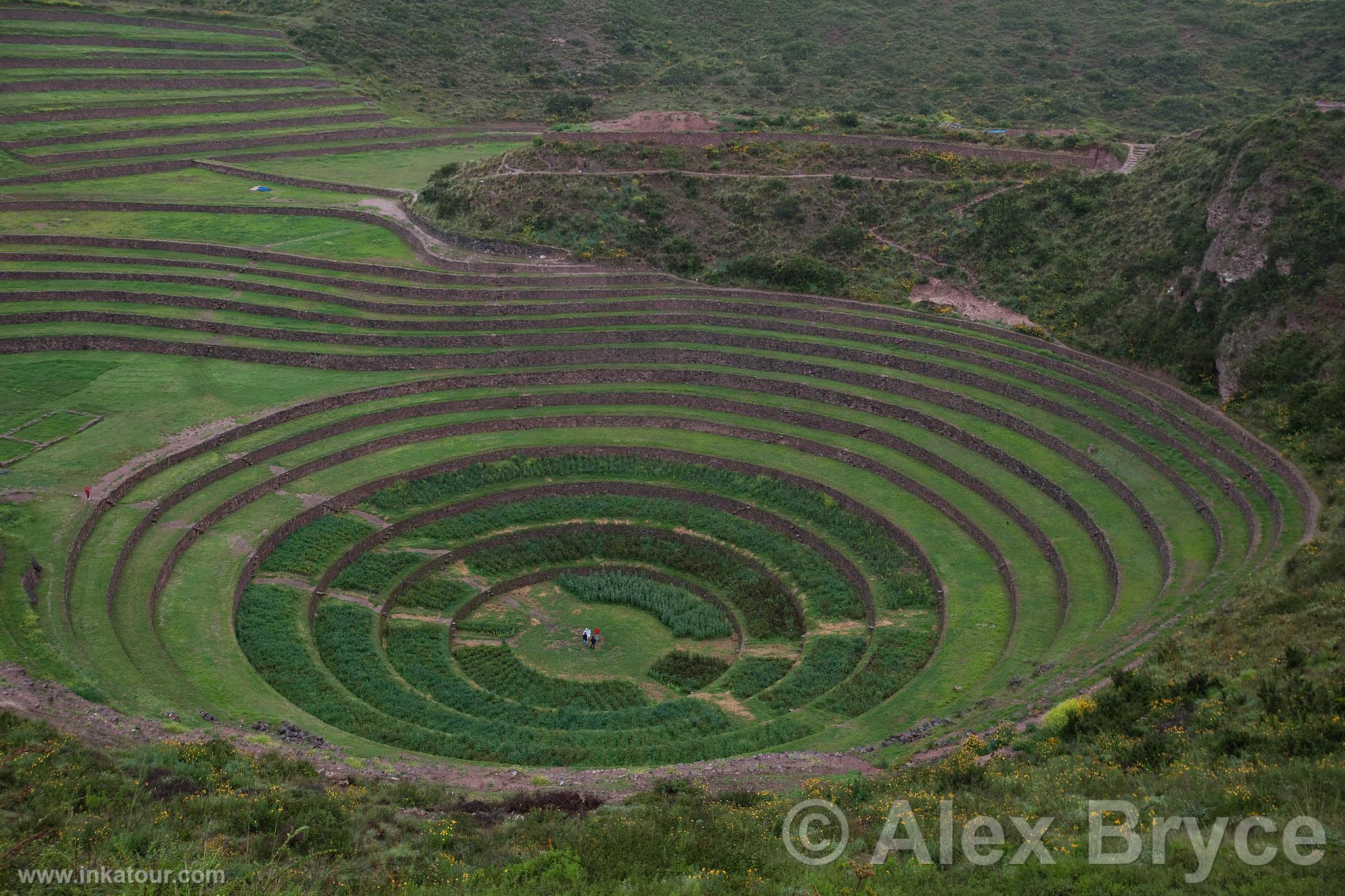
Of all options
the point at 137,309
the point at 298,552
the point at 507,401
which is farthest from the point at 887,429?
the point at 137,309

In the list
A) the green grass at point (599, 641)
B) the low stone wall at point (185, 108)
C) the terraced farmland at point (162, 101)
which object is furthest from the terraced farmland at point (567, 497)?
the low stone wall at point (185, 108)

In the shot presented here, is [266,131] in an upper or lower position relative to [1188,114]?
lower

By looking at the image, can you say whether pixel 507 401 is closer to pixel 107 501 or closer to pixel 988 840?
pixel 107 501

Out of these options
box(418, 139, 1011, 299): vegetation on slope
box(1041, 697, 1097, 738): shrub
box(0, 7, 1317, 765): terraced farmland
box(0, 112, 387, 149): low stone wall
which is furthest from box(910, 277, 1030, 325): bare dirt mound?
box(0, 112, 387, 149): low stone wall

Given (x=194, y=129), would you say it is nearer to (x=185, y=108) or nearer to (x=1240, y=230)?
(x=185, y=108)

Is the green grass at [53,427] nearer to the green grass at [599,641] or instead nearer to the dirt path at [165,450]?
the dirt path at [165,450]
